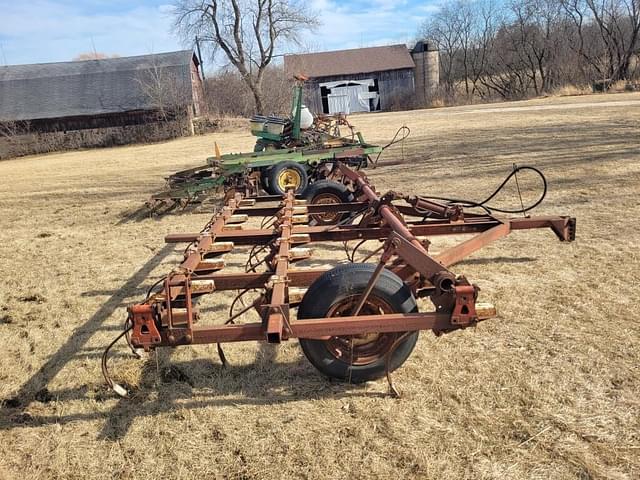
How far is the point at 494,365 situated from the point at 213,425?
1.88 metres

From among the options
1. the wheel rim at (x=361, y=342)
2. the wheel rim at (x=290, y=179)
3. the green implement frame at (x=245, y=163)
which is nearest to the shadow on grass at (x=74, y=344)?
the wheel rim at (x=361, y=342)

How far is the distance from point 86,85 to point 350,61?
888 inches

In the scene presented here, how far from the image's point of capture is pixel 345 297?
288 centimetres

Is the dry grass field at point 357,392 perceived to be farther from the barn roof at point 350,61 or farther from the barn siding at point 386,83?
the barn roof at point 350,61

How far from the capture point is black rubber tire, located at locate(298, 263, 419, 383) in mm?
2869

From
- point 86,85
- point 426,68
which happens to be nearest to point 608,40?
point 426,68

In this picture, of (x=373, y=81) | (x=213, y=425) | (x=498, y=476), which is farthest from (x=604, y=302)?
(x=373, y=81)

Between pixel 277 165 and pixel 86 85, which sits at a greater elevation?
pixel 86 85

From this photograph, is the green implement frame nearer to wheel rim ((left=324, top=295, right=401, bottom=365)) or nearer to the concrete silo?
wheel rim ((left=324, top=295, right=401, bottom=365))

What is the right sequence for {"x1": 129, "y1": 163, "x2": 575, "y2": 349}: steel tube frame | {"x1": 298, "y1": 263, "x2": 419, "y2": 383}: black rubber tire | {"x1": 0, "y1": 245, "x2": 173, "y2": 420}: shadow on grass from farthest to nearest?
{"x1": 0, "y1": 245, "x2": 173, "y2": 420}: shadow on grass → {"x1": 298, "y1": 263, "x2": 419, "y2": 383}: black rubber tire → {"x1": 129, "y1": 163, "x2": 575, "y2": 349}: steel tube frame

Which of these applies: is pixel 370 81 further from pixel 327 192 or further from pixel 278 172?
pixel 327 192

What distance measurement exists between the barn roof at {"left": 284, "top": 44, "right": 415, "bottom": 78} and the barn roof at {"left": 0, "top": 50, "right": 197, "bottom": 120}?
483 inches

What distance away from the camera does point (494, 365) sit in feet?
10.7

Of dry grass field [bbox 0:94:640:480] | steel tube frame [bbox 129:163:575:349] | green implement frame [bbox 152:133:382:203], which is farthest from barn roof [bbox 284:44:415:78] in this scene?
steel tube frame [bbox 129:163:575:349]
